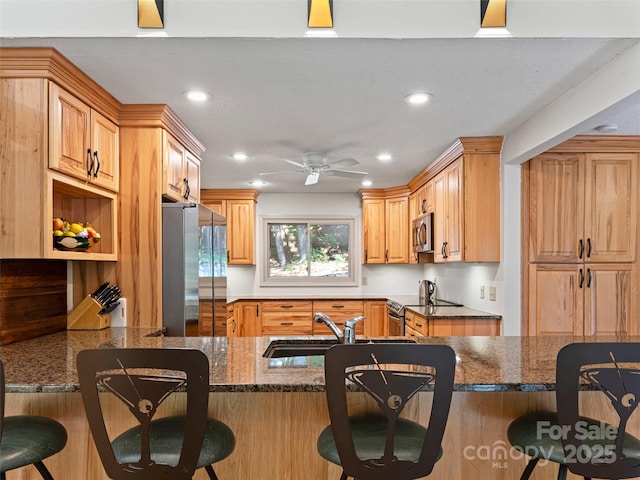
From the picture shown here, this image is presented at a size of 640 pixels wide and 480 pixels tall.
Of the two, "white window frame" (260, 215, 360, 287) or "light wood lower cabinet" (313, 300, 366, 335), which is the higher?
"white window frame" (260, 215, 360, 287)

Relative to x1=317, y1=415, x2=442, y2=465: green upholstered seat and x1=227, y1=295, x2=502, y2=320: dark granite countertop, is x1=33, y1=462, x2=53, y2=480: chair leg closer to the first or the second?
x1=317, y1=415, x2=442, y2=465: green upholstered seat

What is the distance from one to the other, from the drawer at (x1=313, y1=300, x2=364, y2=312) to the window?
55 centimetres

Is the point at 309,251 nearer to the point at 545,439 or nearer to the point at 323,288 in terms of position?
the point at 323,288

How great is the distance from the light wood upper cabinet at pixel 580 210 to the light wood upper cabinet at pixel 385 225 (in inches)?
89.5

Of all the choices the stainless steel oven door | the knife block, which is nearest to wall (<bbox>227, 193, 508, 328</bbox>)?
the stainless steel oven door

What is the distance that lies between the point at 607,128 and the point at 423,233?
1.93 meters

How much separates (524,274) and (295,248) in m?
3.34

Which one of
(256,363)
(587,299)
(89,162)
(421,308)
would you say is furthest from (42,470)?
(587,299)

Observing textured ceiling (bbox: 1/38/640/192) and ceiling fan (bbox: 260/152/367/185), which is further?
ceiling fan (bbox: 260/152/367/185)

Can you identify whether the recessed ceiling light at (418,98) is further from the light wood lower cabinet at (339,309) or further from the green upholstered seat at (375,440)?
the light wood lower cabinet at (339,309)

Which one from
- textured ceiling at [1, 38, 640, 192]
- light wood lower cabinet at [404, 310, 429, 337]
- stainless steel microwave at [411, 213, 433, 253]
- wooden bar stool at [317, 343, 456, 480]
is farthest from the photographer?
stainless steel microwave at [411, 213, 433, 253]

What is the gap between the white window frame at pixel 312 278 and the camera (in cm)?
586

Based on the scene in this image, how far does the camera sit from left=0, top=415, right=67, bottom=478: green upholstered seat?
137cm

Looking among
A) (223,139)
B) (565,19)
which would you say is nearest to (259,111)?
(223,139)
